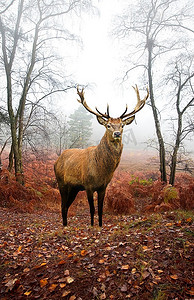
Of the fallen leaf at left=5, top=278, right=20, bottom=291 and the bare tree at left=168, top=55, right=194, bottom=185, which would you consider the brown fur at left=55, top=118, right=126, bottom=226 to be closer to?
the fallen leaf at left=5, top=278, right=20, bottom=291

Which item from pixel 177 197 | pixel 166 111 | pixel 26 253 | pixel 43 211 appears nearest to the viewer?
pixel 26 253

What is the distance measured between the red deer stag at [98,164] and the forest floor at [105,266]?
1330 mm

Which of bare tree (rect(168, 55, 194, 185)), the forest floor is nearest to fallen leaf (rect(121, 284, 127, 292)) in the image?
the forest floor

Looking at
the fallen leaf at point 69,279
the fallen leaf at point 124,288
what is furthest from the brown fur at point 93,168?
the fallen leaf at point 124,288

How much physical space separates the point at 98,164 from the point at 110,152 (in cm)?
48

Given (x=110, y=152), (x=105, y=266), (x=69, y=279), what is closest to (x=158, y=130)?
(x=110, y=152)

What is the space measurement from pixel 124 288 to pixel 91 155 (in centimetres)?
327

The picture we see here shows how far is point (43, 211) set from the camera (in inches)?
341

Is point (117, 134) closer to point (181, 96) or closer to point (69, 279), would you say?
point (69, 279)

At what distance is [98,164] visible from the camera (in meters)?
4.76

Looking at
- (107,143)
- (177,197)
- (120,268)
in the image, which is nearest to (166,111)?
(177,197)

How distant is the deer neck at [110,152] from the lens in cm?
449

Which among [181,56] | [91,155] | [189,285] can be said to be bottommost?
[189,285]

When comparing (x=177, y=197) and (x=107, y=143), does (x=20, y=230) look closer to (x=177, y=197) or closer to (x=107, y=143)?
(x=107, y=143)
